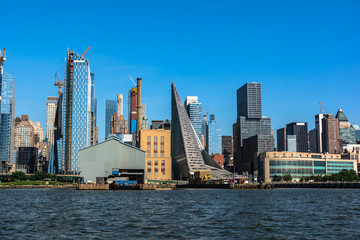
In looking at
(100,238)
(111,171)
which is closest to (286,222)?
(100,238)

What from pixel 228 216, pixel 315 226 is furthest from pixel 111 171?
pixel 315 226

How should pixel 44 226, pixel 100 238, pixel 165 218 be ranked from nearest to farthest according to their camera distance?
pixel 100 238 < pixel 44 226 < pixel 165 218

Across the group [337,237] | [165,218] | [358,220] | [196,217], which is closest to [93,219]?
[165,218]

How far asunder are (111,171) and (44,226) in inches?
5951

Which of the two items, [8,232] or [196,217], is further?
[196,217]

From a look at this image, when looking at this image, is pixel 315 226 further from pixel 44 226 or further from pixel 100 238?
pixel 44 226

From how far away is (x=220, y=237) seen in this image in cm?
3831

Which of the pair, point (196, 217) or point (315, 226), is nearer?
point (315, 226)

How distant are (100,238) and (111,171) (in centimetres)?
15977

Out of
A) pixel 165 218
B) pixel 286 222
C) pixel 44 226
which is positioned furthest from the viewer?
pixel 165 218

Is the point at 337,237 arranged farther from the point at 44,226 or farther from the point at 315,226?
the point at 44,226

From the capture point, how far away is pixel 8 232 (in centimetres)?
4056

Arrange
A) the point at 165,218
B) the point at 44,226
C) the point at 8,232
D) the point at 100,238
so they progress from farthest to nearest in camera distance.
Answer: the point at 165,218 < the point at 44,226 < the point at 8,232 < the point at 100,238

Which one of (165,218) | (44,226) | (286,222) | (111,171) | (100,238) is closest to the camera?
(100,238)
